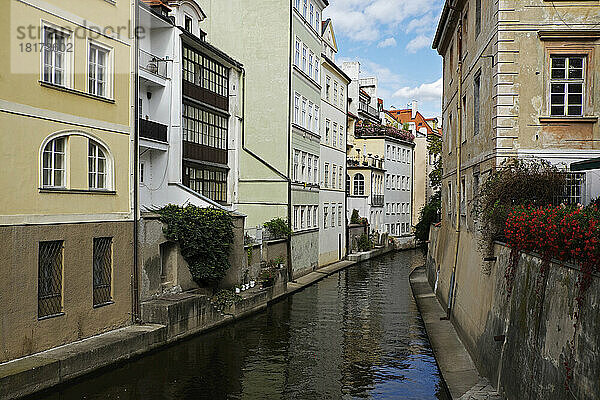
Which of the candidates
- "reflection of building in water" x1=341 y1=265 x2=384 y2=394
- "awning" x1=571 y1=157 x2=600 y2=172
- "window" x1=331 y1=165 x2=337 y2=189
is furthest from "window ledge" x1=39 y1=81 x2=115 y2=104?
"window" x1=331 y1=165 x2=337 y2=189

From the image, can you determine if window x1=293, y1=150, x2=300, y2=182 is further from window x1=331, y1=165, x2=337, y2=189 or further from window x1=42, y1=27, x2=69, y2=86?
window x1=42, y1=27, x2=69, y2=86

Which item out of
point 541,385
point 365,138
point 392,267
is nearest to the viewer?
point 541,385

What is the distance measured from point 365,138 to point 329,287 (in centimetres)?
3041

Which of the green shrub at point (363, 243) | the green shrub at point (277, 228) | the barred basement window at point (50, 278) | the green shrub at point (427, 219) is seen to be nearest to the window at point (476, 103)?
the barred basement window at point (50, 278)

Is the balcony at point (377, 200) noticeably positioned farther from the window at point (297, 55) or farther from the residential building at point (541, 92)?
the residential building at point (541, 92)

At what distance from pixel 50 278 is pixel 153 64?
32.3ft

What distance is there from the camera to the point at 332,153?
41438mm

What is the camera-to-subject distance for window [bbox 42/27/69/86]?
45.3 feet

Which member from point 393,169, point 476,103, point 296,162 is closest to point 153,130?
point 476,103

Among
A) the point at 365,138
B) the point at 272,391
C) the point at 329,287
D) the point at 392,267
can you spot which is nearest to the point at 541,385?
the point at 272,391

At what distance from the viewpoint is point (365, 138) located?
5875cm

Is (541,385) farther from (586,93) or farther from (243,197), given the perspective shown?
(243,197)

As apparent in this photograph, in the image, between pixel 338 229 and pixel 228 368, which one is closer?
pixel 228 368

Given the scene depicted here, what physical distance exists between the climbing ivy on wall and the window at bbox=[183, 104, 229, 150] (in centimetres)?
422
